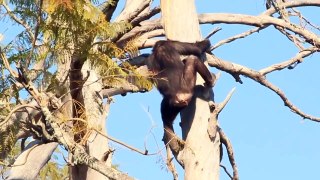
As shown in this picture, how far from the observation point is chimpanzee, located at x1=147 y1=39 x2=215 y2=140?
941cm

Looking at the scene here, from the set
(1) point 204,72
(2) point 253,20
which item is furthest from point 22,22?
(2) point 253,20

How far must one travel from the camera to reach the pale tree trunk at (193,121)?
865 cm

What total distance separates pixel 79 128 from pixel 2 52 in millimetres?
1232

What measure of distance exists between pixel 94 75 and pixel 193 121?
1.20 metres

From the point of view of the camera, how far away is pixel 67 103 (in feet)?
28.6

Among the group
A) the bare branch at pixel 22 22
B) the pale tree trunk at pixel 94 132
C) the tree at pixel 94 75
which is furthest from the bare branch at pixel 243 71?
the bare branch at pixel 22 22

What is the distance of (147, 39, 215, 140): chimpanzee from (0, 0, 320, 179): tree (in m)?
0.15

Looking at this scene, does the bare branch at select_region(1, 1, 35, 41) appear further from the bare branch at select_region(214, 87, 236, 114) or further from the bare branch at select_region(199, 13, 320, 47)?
the bare branch at select_region(199, 13, 320, 47)

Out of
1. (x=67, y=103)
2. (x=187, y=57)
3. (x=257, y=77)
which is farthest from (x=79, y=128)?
(x=257, y=77)

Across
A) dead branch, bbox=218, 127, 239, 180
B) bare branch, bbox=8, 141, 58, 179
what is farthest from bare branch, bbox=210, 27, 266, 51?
bare branch, bbox=8, 141, 58, 179

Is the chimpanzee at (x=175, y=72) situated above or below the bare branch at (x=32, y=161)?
above

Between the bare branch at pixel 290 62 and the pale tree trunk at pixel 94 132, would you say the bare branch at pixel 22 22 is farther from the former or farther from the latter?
the bare branch at pixel 290 62

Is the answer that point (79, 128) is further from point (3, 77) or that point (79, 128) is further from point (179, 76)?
point (179, 76)

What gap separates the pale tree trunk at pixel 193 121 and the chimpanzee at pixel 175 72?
0.12 meters
